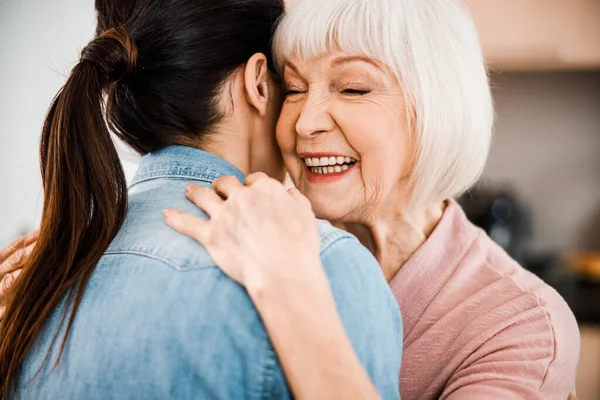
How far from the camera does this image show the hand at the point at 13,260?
0.94 meters

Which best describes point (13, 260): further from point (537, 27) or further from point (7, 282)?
point (537, 27)

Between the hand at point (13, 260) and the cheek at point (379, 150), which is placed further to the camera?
the cheek at point (379, 150)

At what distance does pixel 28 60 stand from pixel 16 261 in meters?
1.89

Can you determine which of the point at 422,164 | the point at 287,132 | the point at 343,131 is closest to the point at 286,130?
the point at 287,132

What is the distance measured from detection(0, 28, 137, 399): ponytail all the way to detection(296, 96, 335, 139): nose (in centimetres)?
38

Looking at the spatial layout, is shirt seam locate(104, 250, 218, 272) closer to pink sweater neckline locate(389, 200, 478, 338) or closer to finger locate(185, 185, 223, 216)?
finger locate(185, 185, 223, 216)

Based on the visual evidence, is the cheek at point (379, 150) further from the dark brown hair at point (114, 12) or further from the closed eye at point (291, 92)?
the dark brown hair at point (114, 12)

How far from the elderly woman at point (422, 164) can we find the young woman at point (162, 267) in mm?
191

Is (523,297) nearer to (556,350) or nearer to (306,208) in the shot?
(556,350)

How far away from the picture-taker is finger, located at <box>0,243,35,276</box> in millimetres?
979

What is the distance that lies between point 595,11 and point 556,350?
213cm

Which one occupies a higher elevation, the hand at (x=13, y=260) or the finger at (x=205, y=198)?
the finger at (x=205, y=198)

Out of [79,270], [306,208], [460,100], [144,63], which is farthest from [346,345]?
[460,100]

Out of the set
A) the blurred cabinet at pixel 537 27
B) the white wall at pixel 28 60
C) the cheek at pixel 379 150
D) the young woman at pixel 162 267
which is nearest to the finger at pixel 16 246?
the young woman at pixel 162 267
